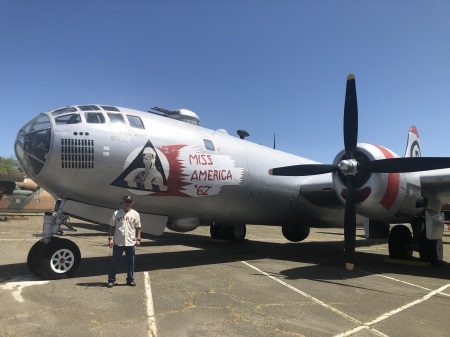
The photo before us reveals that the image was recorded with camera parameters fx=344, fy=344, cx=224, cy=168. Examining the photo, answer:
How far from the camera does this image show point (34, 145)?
24.7 feet

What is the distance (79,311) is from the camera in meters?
5.20

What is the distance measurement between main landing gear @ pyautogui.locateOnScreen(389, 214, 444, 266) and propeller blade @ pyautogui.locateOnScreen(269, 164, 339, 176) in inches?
156

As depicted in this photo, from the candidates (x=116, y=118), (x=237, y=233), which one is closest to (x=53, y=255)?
(x=116, y=118)

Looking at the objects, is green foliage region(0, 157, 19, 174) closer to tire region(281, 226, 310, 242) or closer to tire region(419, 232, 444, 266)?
tire region(281, 226, 310, 242)

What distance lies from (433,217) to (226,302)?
Answer: 28.3 ft

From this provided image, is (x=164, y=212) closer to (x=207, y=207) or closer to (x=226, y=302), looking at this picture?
(x=207, y=207)

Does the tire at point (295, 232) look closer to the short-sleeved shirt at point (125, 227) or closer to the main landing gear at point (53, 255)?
the short-sleeved shirt at point (125, 227)

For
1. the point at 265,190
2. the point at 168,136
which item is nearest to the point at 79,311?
the point at 168,136

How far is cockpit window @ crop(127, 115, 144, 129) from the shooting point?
859 centimetres

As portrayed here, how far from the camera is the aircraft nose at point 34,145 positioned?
7.48 metres

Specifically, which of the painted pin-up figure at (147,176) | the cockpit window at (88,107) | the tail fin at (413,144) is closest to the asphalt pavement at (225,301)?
the painted pin-up figure at (147,176)

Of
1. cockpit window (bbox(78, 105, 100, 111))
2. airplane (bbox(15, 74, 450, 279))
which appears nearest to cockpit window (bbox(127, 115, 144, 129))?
airplane (bbox(15, 74, 450, 279))

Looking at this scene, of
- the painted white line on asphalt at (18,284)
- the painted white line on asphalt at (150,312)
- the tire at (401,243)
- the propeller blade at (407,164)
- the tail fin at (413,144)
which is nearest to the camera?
the painted white line on asphalt at (150,312)

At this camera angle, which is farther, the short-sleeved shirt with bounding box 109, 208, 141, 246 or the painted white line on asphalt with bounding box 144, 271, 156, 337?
the short-sleeved shirt with bounding box 109, 208, 141, 246
